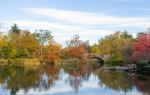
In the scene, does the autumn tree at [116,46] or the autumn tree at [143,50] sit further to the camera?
the autumn tree at [116,46]

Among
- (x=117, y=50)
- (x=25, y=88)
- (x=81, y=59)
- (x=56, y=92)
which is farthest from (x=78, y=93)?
(x=81, y=59)

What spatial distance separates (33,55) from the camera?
81.2 metres

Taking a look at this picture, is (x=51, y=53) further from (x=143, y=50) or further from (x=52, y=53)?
(x=143, y=50)

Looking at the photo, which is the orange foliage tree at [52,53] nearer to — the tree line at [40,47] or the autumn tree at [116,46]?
the tree line at [40,47]

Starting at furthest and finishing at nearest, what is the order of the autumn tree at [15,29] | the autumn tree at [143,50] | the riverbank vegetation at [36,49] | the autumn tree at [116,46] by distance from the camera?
the autumn tree at [15,29]
the riverbank vegetation at [36,49]
the autumn tree at [116,46]
the autumn tree at [143,50]

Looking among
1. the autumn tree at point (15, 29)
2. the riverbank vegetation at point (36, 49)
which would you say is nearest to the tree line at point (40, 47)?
the riverbank vegetation at point (36, 49)

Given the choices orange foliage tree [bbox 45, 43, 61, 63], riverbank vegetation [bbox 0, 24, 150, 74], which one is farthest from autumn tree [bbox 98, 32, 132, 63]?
orange foliage tree [bbox 45, 43, 61, 63]

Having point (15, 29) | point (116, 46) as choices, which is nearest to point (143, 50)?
point (116, 46)

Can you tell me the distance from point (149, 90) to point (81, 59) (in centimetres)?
6313

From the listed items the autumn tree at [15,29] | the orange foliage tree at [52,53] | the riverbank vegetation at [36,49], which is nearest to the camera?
the riverbank vegetation at [36,49]

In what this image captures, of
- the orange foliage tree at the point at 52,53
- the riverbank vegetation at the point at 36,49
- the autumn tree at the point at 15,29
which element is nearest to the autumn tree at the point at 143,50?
the riverbank vegetation at the point at 36,49

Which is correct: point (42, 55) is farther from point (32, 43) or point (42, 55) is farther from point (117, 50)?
point (117, 50)

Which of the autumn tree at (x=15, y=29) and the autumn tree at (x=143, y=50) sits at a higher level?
the autumn tree at (x=15, y=29)

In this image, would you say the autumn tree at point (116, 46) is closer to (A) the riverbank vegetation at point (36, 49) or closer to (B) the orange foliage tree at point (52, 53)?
(A) the riverbank vegetation at point (36, 49)
